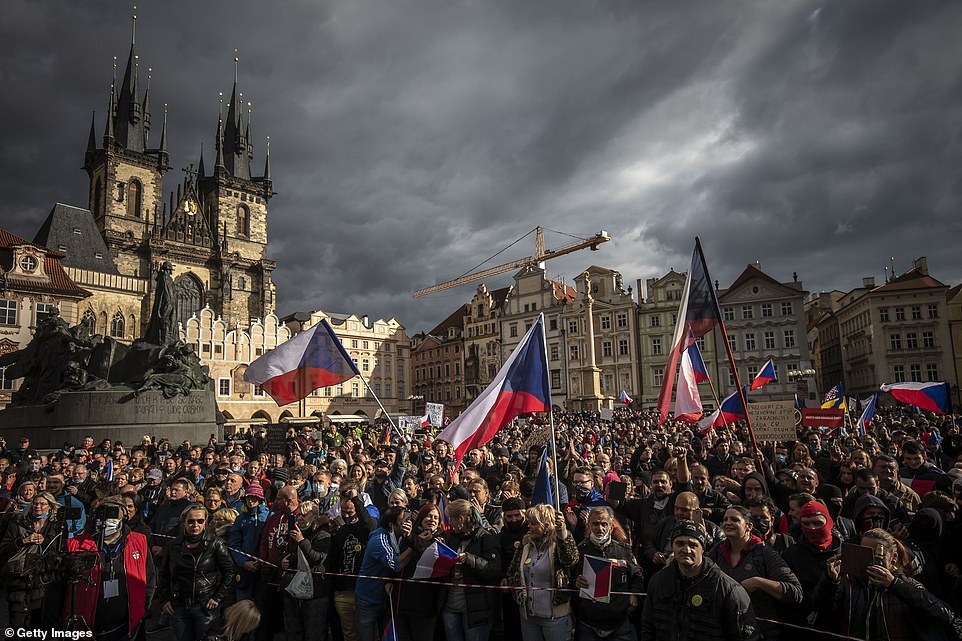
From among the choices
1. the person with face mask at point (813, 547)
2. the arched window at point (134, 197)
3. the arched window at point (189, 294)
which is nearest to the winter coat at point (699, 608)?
the person with face mask at point (813, 547)

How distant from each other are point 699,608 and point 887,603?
1089mm

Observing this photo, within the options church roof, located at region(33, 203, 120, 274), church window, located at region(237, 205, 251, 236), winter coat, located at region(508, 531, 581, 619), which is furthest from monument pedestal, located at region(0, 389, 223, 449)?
church window, located at region(237, 205, 251, 236)

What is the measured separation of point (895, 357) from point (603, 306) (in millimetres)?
24556

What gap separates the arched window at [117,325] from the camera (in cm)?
5656

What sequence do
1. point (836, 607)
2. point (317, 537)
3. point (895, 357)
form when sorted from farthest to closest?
point (895, 357), point (317, 537), point (836, 607)

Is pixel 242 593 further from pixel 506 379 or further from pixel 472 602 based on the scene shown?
pixel 506 379

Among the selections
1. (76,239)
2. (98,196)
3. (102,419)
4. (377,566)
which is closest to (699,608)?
(377,566)

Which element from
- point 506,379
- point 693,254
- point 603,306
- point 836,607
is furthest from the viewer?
point 603,306

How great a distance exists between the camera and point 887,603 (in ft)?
12.3

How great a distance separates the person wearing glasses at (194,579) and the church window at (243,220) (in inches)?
2926

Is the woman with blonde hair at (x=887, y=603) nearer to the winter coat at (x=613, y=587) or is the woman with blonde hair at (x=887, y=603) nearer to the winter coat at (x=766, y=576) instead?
the winter coat at (x=766, y=576)

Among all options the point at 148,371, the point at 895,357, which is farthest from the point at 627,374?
the point at 148,371

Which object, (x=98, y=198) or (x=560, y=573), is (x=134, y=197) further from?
(x=560, y=573)

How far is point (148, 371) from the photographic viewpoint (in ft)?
60.1
